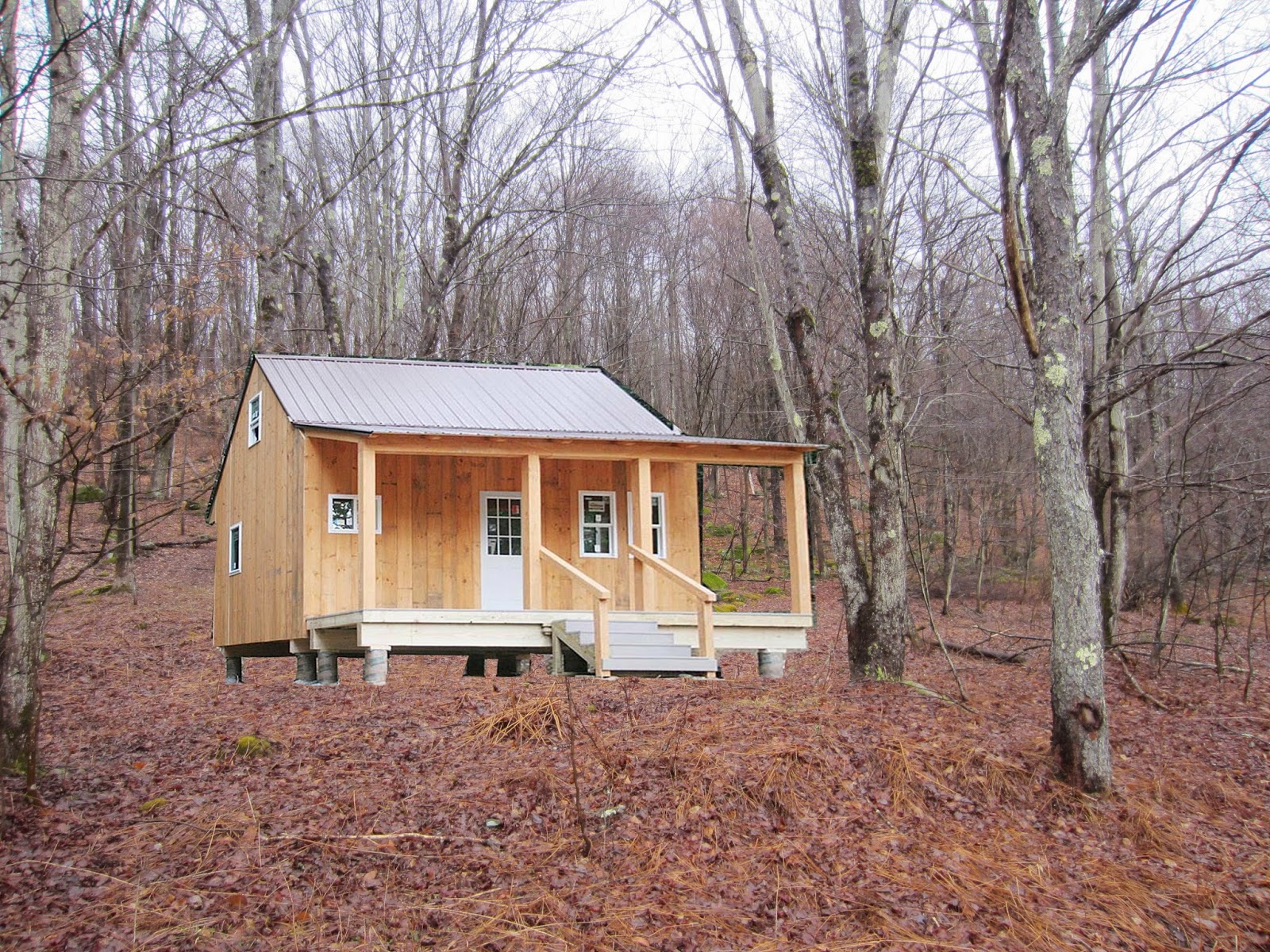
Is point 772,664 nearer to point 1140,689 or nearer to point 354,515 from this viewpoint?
point 1140,689

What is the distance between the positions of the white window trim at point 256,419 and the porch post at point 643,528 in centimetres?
584

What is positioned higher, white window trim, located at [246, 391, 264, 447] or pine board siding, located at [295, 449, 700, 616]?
white window trim, located at [246, 391, 264, 447]

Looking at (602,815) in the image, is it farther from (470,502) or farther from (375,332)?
(375,332)

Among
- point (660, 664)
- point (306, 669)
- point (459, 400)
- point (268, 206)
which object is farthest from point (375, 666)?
point (268, 206)

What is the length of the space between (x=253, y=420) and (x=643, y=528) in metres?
6.78

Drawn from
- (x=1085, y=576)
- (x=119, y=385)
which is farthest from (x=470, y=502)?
(x=1085, y=576)

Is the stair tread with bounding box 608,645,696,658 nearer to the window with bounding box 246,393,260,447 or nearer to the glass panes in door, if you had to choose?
the glass panes in door

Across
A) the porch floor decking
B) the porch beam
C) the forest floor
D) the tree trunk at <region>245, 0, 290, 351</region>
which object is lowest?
the forest floor

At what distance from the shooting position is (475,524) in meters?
15.2

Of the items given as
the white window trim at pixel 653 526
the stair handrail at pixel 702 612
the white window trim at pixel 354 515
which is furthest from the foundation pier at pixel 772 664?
the white window trim at pixel 354 515

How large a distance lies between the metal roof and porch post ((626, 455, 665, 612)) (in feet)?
1.76

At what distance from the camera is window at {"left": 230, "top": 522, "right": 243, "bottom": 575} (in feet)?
55.6

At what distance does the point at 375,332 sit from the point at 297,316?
2.76 metres

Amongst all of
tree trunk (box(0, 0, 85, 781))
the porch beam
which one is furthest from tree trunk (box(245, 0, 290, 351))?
tree trunk (box(0, 0, 85, 781))
